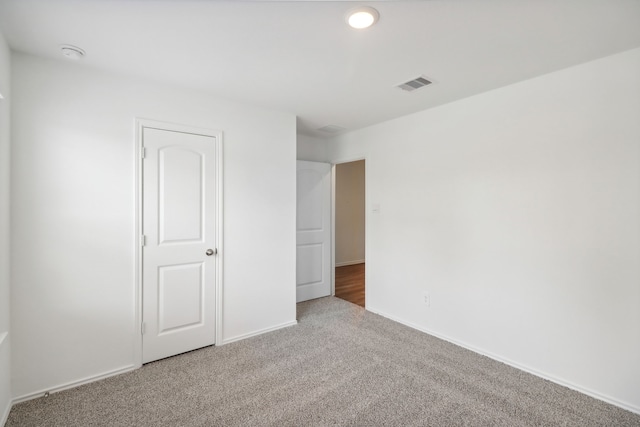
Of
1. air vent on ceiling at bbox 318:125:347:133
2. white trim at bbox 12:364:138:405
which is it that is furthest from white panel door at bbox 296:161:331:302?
white trim at bbox 12:364:138:405

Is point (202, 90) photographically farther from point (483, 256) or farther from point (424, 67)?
point (483, 256)

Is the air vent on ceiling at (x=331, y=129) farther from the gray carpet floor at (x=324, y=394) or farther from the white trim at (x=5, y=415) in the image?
the white trim at (x=5, y=415)

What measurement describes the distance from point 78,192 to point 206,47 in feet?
4.83

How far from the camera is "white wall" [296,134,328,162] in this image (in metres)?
4.41

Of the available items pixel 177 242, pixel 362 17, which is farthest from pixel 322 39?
pixel 177 242

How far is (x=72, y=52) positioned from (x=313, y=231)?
324cm

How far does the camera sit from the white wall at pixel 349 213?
6.96m

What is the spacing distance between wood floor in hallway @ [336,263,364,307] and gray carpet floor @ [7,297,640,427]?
160cm

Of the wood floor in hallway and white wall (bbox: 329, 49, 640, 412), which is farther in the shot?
the wood floor in hallway

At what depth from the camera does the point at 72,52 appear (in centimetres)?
204

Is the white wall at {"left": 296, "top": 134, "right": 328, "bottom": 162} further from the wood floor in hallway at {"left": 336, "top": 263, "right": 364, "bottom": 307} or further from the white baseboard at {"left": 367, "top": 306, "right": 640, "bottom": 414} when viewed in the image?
the white baseboard at {"left": 367, "top": 306, "right": 640, "bottom": 414}

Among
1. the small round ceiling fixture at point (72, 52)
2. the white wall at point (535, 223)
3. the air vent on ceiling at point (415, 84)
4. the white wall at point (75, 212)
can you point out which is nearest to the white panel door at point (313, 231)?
the white wall at point (535, 223)

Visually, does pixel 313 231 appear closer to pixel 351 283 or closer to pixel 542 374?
pixel 351 283

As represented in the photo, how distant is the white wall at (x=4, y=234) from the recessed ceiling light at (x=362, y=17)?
2168 millimetres
